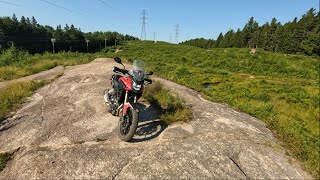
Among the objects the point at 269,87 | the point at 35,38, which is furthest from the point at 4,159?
the point at 35,38

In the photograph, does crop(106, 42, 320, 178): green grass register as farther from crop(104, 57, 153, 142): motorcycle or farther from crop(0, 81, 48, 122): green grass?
crop(0, 81, 48, 122): green grass

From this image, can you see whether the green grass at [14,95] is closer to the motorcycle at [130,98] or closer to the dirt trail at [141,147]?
the dirt trail at [141,147]

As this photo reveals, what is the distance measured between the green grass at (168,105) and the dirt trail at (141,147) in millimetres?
232

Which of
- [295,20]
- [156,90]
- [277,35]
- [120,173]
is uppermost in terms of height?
[295,20]

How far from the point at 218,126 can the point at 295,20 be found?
84998 mm

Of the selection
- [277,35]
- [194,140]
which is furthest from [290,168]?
[277,35]

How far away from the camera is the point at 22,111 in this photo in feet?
25.7

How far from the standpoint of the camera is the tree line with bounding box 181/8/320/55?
63459 mm

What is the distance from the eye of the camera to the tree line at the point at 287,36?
208 ft

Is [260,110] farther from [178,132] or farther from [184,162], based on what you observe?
[184,162]

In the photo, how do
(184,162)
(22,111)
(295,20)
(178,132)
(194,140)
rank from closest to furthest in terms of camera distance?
(184,162) → (194,140) → (178,132) → (22,111) → (295,20)

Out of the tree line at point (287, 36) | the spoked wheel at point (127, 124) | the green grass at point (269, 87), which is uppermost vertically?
the tree line at point (287, 36)

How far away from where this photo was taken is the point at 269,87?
72.6 ft

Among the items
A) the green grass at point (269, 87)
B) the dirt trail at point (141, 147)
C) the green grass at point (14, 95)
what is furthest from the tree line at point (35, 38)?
the dirt trail at point (141, 147)
